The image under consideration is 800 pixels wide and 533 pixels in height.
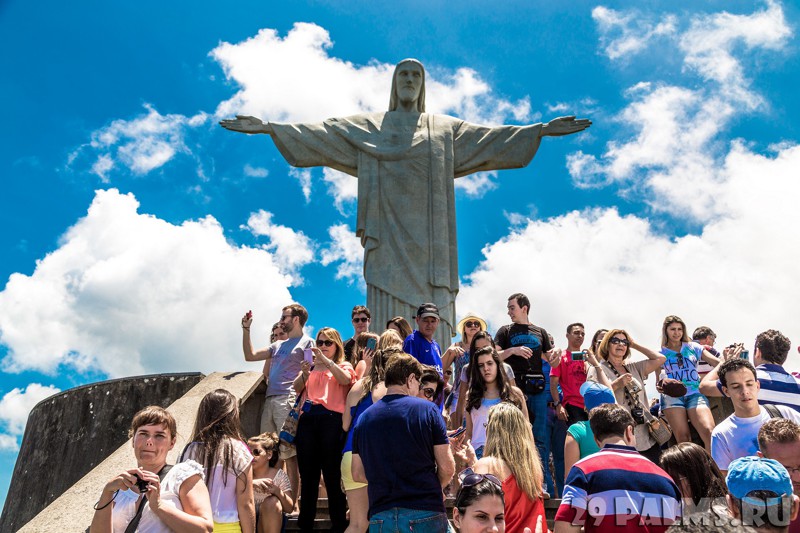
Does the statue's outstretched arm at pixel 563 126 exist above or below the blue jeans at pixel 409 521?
above

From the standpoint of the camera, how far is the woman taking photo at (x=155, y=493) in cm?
354

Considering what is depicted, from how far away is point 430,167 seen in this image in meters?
11.4

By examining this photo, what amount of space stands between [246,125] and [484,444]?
756 cm

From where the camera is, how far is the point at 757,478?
282 centimetres

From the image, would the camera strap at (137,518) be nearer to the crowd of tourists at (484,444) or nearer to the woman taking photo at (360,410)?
the crowd of tourists at (484,444)

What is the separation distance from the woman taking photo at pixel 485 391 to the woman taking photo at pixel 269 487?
1.42 metres

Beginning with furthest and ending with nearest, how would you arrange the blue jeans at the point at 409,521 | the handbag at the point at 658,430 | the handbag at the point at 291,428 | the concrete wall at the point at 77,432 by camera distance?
the concrete wall at the point at 77,432 → the handbag at the point at 658,430 → the handbag at the point at 291,428 → the blue jeans at the point at 409,521

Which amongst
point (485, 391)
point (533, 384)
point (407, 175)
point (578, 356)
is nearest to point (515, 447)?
point (485, 391)

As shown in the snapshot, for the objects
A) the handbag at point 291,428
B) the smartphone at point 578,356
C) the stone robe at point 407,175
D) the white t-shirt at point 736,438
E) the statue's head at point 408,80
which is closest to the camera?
the white t-shirt at point 736,438

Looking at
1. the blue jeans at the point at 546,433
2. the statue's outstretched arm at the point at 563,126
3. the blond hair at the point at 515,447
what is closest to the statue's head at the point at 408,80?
the statue's outstretched arm at the point at 563,126

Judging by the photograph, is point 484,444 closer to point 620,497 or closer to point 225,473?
point 620,497

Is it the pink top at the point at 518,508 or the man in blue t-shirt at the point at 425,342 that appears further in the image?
the man in blue t-shirt at the point at 425,342

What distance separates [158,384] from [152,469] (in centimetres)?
659

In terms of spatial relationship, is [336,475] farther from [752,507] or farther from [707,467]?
[752,507]
